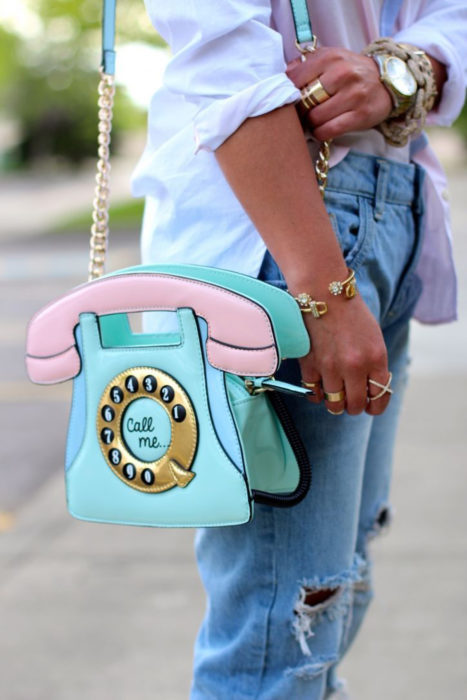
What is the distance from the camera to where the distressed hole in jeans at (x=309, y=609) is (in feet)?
4.74

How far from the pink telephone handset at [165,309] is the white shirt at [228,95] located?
118mm

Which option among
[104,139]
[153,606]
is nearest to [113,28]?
[104,139]

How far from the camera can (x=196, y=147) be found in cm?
131

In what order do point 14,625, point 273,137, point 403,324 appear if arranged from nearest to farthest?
point 273,137 < point 403,324 < point 14,625

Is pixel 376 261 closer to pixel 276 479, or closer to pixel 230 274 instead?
pixel 230 274

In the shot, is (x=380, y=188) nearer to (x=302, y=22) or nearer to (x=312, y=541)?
(x=302, y=22)

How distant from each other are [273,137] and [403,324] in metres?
0.49

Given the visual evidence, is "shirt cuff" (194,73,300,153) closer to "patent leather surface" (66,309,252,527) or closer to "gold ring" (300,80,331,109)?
"gold ring" (300,80,331,109)

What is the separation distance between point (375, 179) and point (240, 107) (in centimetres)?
27

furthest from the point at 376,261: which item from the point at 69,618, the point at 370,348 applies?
the point at 69,618

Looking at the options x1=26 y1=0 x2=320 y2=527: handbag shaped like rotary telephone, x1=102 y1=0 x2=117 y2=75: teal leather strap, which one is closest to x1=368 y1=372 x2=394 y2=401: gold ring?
x1=26 y1=0 x2=320 y2=527: handbag shaped like rotary telephone

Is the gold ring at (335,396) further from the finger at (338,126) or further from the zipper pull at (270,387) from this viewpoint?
the finger at (338,126)


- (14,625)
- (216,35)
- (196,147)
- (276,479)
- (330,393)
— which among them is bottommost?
(14,625)

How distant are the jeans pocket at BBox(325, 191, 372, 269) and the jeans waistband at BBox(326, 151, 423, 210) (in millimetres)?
14
